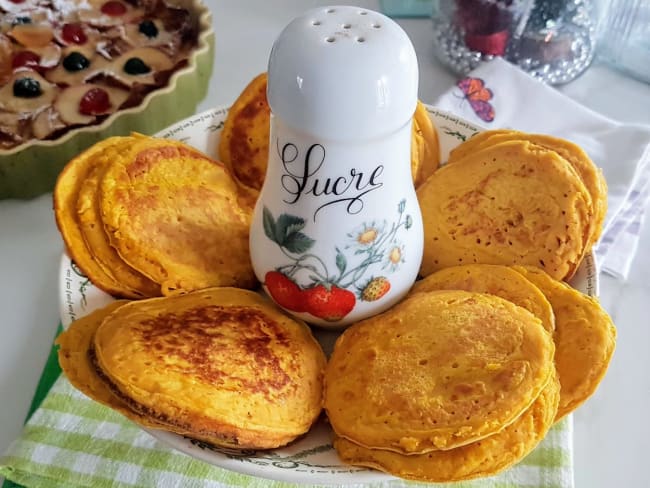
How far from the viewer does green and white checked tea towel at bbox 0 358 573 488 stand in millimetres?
813

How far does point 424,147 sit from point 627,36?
743 mm

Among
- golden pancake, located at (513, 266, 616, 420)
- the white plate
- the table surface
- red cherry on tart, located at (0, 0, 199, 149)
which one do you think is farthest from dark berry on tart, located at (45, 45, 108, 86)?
golden pancake, located at (513, 266, 616, 420)

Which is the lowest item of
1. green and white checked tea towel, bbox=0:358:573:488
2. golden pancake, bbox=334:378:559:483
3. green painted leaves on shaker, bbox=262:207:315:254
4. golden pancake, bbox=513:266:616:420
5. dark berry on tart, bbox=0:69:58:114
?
green and white checked tea towel, bbox=0:358:573:488

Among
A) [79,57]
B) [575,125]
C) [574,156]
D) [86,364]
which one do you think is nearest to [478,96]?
[575,125]

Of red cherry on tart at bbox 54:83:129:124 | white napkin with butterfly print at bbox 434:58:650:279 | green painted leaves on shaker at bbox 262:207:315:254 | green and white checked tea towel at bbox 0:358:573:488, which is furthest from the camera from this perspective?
red cherry on tart at bbox 54:83:129:124

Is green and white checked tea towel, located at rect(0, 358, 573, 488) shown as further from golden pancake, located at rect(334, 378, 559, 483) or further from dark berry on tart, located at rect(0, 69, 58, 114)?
dark berry on tart, located at rect(0, 69, 58, 114)

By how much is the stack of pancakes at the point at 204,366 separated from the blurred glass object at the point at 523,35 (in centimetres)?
77

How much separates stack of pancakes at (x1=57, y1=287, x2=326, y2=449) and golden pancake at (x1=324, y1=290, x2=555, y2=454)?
0.04 meters

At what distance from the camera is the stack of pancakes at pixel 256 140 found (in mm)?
827

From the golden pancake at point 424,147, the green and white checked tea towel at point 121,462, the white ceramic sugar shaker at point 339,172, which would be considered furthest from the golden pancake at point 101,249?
the golden pancake at point 424,147

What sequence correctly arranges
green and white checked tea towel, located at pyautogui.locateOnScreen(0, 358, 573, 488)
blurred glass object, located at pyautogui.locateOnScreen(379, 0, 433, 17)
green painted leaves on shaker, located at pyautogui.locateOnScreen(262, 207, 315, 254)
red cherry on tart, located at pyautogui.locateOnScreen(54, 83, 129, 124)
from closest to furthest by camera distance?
green painted leaves on shaker, located at pyautogui.locateOnScreen(262, 207, 315, 254) → green and white checked tea towel, located at pyautogui.locateOnScreen(0, 358, 573, 488) → red cherry on tart, located at pyautogui.locateOnScreen(54, 83, 129, 124) → blurred glass object, located at pyautogui.locateOnScreen(379, 0, 433, 17)

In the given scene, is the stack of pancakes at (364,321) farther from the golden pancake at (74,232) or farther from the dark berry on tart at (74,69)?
the dark berry on tart at (74,69)

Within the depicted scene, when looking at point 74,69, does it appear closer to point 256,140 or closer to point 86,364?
point 256,140

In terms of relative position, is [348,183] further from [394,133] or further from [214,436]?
[214,436]
